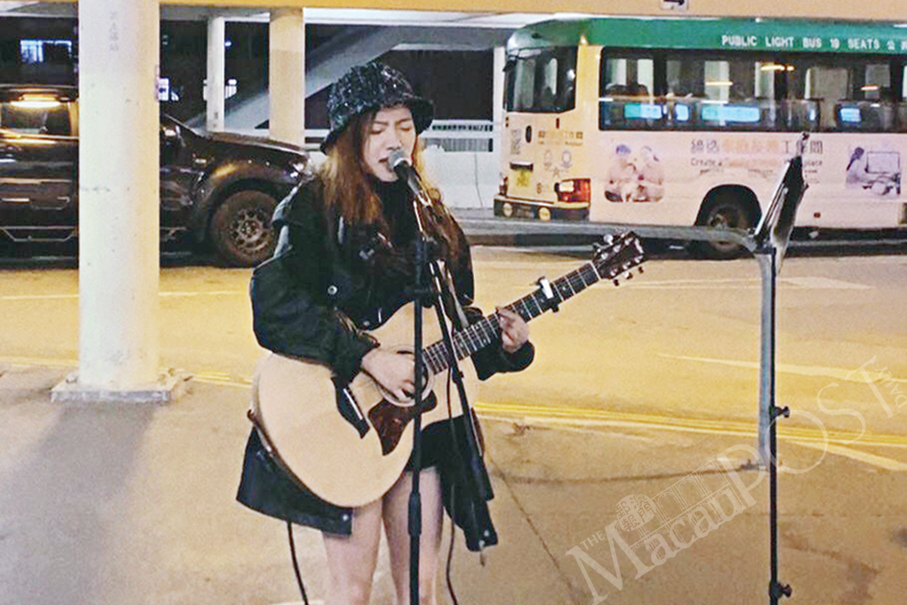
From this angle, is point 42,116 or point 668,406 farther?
point 42,116

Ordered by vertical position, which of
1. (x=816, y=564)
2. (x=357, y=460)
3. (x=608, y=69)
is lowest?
(x=816, y=564)

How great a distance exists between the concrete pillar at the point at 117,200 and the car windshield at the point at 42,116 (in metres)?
6.45

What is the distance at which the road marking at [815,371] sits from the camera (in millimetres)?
9173

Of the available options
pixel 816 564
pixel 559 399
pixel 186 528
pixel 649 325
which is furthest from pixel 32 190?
pixel 816 564

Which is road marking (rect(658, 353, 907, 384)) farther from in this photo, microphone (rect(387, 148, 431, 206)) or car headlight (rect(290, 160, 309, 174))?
microphone (rect(387, 148, 431, 206))

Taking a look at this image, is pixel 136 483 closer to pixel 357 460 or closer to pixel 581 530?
pixel 581 530

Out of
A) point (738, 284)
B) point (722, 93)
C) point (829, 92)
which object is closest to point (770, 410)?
point (738, 284)

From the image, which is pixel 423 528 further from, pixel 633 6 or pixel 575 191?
pixel 633 6

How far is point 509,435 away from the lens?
287 inches

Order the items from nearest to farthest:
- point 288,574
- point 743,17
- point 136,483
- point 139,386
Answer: point 288,574 → point 136,483 → point 139,386 → point 743,17

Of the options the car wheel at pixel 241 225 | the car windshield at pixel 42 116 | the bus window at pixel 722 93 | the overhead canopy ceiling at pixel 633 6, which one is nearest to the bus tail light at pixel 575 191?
the bus window at pixel 722 93

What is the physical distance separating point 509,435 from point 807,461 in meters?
1.51

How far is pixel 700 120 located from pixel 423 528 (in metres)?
13.4

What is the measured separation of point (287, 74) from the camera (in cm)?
1811
